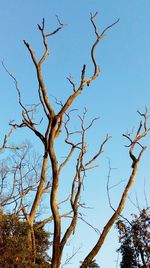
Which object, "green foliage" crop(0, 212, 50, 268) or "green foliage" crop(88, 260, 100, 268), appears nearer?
"green foliage" crop(0, 212, 50, 268)

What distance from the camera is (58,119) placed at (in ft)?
31.1

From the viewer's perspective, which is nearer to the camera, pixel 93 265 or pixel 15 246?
pixel 15 246

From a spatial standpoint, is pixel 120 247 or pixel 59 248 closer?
pixel 59 248

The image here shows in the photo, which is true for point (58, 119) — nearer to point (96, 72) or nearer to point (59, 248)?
point (96, 72)

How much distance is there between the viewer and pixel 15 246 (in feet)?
27.7

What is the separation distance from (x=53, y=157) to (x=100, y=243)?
2008 millimetres

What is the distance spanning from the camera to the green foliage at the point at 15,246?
27.0 feet

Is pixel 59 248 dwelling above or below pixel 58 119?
below

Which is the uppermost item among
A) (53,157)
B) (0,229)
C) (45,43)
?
(45,43)

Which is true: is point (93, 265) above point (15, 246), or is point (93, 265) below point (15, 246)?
above

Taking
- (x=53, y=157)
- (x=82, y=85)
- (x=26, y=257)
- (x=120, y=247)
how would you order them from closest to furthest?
(x=26, y=257) < (x=53, y=157) < (x=82, y=85) < (x=120, y=247)

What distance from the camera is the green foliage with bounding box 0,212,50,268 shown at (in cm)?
824

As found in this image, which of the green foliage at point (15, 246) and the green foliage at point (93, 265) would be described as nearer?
the green foliage at point (15, 246)

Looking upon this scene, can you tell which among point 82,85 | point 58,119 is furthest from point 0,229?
point 82,85
